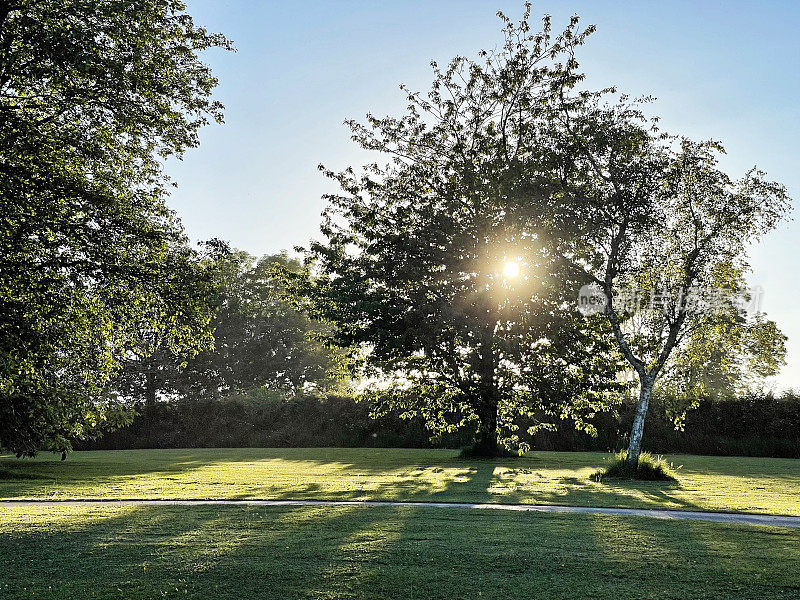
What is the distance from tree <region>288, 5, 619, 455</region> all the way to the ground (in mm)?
9237

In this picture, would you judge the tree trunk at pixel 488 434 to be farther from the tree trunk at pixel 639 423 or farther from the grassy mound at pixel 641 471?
the grassy mound at pixel 641 471

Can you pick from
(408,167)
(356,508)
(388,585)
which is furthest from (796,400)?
(388,585)

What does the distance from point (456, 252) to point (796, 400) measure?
17.7 m

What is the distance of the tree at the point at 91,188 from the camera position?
12.2 meters

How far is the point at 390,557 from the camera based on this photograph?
7141mm

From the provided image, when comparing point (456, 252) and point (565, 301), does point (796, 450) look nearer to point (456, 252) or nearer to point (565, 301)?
point (565, 301)

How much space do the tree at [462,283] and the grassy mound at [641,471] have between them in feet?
15.7

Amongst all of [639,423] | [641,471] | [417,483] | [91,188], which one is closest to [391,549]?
[417,483]

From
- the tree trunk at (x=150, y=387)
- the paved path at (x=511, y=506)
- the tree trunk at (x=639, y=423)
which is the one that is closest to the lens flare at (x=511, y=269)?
the tree trunk at (x=639, y=423)

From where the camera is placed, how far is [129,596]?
6.01 m

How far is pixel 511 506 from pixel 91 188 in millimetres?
9603

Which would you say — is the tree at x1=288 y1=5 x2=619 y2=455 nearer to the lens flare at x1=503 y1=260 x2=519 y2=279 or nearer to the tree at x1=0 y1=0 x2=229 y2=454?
the lens flare at x1=503 y1=260 x2=519 y2=279

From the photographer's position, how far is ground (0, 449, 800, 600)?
20.2 ft

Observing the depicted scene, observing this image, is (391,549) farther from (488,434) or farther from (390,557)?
(488,434)
